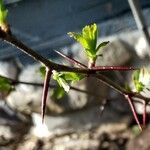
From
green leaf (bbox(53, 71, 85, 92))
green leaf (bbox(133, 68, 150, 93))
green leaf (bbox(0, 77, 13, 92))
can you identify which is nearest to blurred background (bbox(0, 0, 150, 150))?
green leaf (bbox(0, 77, 13, 92))

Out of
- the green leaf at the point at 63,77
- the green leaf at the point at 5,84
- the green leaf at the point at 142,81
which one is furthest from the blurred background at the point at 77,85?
the green leaf at the point at 63,77

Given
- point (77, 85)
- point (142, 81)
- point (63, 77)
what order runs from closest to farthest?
point (63, 77), point (142, 81), point (77, 85)

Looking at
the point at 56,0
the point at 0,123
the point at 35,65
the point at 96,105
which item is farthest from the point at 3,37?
the point at 0,123

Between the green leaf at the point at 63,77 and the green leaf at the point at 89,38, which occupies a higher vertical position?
the green leaf at the point at 89,38

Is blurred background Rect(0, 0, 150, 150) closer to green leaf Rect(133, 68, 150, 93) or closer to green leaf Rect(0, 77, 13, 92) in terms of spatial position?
green leaf Rect(0, 77, 13, 92)

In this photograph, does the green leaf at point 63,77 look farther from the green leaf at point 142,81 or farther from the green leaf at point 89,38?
the green leaf at point 142,81

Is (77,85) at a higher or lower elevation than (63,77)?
higher

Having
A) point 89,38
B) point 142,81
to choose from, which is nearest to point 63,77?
point 89,38

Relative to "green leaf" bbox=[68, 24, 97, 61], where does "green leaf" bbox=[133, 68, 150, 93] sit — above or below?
below

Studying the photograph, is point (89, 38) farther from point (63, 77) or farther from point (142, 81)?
point (142, 81)
